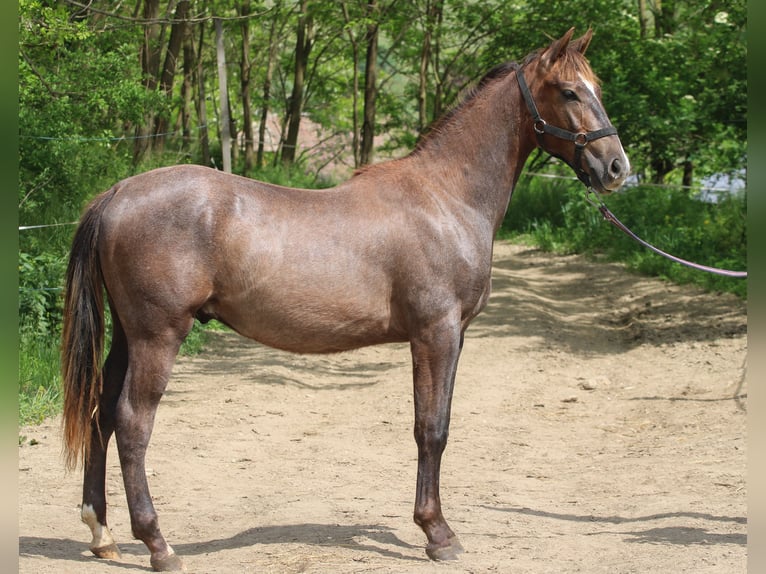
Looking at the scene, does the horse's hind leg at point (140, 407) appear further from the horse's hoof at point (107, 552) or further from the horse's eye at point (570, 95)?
the horse's eye at point (570, 95)

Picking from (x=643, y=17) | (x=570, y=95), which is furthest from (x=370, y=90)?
(x=570, y=95)

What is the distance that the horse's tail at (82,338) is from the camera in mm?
4219

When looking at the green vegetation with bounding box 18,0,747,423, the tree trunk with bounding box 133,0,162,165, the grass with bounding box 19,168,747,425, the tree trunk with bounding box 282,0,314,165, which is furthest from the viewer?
the tree trunk with bounding box 282,0,314,165

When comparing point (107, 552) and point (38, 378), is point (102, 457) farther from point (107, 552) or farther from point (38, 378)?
point (38, 378)

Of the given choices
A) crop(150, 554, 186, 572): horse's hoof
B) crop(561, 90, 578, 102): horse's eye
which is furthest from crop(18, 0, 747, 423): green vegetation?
crop(150, 554, 186, 572): horse's hoof

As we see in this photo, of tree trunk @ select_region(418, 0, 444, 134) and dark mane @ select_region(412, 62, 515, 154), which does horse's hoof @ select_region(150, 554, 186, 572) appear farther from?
tree trunk @ select_region(418, 0, 444, 134)

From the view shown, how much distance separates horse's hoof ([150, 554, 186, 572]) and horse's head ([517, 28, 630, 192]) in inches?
110

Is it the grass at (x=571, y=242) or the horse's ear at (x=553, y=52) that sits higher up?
the horse's ear at (x=553, y=52)

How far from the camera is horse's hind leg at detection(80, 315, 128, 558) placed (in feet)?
14.3

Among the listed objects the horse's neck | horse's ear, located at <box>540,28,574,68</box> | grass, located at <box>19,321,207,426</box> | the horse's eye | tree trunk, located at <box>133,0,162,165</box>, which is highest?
tree trunk, located at <box>133,0,162,165</box>

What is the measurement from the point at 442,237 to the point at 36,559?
253 centimetres

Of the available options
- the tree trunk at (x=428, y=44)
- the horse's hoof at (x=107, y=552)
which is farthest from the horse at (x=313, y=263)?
the tree trunk at (x=428, y=44)

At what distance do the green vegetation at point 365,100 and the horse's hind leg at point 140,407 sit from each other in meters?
2.25

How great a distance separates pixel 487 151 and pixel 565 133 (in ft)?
1.41
